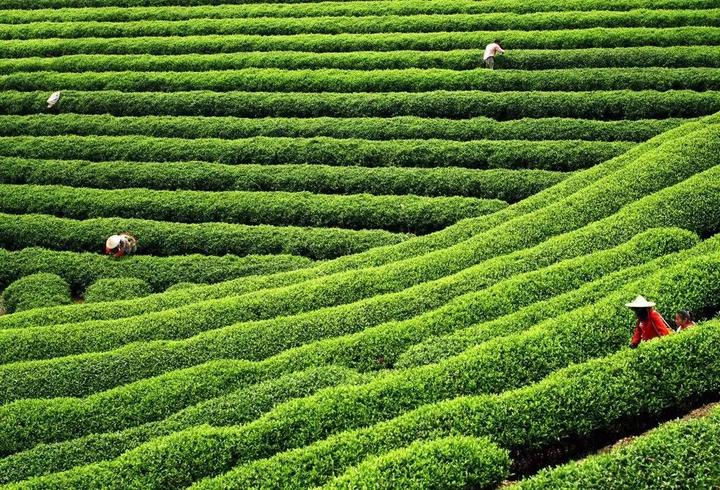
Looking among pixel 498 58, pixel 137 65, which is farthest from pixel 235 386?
pixel 137 65

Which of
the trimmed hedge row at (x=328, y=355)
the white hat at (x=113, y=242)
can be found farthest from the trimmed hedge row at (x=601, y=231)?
the white hat at (x=113, y=242)

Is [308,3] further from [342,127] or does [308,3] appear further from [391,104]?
[342,127]

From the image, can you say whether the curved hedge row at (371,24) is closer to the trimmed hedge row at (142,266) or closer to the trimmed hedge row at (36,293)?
the trimmed hedge row at (142,266)

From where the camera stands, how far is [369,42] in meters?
31.5

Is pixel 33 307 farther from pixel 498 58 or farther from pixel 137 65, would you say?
pixel 498 58

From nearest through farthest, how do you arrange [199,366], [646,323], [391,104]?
1. [646,323]
2. [199,366]
3. [391,104]

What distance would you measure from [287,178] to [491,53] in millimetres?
8755

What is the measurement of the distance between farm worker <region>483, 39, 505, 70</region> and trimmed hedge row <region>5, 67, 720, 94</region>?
1.34 ft

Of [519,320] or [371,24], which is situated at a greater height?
[371,24]

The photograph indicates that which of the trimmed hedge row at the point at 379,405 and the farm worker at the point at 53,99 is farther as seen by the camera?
the farm worker at the point at 53,99

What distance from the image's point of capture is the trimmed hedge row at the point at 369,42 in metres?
27.7

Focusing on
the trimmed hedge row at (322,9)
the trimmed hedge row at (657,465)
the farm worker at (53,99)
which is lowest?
the trimmed hedge row at (657,465)

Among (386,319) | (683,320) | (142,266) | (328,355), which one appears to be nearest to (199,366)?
(328,355)

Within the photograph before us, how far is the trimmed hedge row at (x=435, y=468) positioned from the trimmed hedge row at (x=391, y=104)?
16368 mm
